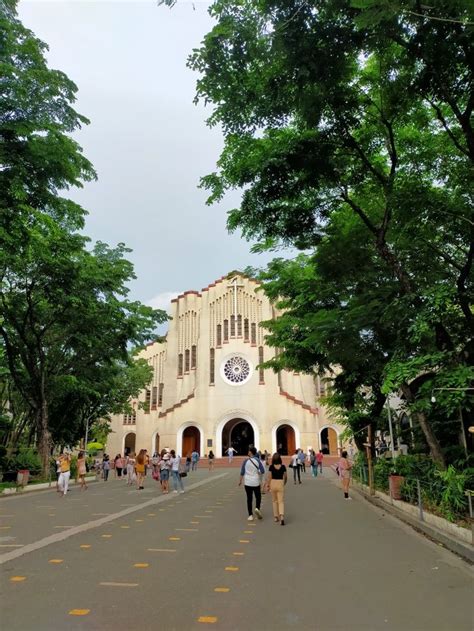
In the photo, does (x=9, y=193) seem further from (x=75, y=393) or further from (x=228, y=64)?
(x=75, y=393)

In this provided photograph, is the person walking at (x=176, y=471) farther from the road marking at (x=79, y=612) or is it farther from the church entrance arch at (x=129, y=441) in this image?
the church entrance arch at (x=129, y=441)

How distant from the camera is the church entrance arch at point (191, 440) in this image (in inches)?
1788

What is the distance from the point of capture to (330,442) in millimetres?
45531

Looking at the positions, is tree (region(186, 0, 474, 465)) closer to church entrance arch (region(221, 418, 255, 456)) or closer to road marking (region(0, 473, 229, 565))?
road marking (region(0, 473, 229, 565))

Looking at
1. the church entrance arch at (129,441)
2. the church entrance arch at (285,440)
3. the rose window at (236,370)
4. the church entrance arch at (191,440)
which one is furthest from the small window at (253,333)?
the church entrance arch at (129,441)

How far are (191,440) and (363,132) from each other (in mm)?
39041

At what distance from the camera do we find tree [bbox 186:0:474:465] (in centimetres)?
779

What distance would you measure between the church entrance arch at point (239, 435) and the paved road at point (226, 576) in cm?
3569

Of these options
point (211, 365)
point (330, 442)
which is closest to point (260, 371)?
point (211, 365)

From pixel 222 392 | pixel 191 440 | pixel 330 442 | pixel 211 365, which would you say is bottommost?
pixel 330 442

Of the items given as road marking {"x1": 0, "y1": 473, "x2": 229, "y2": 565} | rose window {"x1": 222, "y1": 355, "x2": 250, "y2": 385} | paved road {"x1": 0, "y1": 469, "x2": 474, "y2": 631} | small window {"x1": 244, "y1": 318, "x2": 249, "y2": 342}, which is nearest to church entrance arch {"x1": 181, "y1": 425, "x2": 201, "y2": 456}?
rose window {"x1": 222, "y1": 355, "x2": 250, "y2": 385}

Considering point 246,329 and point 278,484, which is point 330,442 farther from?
point 278,484

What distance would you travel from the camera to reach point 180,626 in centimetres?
416

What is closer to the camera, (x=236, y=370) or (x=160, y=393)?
(x=236, y=370)
